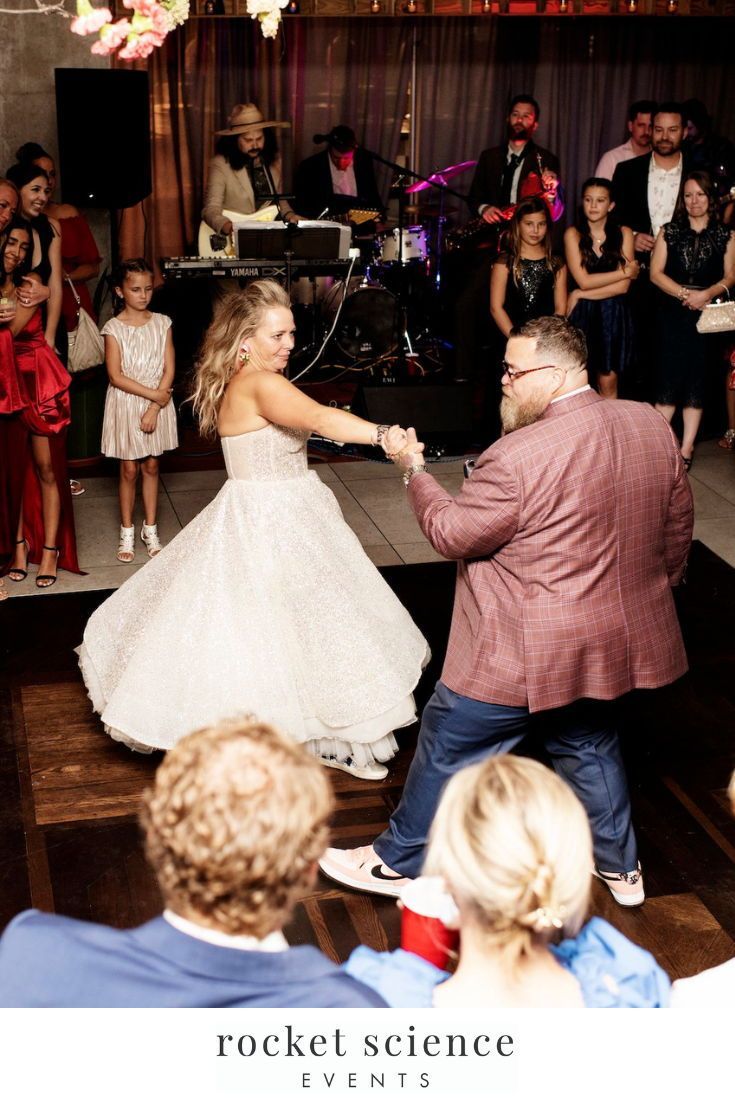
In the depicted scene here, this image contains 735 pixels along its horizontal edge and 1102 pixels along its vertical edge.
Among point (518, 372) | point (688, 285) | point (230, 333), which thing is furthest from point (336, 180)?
point (518, 372)

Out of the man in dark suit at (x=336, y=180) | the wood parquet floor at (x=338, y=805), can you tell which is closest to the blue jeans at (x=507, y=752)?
the wood parquet floor at (x=338, y=805)

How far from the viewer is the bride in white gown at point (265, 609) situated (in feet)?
11.6

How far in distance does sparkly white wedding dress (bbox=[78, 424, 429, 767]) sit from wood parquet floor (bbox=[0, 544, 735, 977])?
0.19 meters

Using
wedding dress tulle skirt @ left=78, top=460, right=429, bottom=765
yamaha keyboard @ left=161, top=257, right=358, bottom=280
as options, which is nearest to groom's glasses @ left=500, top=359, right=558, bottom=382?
wedding dress tulle skirt @ left=78, top=460, right=429, bottom=765

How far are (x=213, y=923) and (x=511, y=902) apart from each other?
13.4 inches

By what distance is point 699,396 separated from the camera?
245 inches

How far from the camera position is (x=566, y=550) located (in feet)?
8.87

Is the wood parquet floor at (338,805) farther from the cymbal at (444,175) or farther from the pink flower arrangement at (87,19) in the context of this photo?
the cymbal at (444,175)

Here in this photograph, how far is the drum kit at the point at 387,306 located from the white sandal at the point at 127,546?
10.0 ft

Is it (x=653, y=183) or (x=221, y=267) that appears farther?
(x=653, y=183)

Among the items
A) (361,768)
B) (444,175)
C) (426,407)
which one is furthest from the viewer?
(444,175)

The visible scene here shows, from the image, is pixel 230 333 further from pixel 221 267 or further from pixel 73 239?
pixel 221 267

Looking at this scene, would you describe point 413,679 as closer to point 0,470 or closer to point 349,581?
point 349,581

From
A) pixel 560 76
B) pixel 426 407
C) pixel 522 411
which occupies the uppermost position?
pixel 560 76
